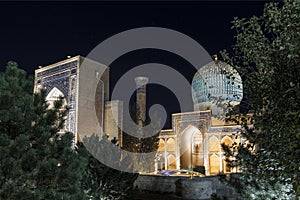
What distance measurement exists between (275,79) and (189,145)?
17168 mm

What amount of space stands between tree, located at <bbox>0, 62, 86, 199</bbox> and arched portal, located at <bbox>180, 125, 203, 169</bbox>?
16.0m

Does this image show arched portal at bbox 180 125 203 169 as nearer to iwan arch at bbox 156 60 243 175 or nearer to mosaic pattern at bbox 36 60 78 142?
iwan arch at bbox 156 60 243 175

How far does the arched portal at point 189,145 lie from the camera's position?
19.3 meters

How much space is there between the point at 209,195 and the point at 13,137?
7808mm

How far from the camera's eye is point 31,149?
3.14 meters

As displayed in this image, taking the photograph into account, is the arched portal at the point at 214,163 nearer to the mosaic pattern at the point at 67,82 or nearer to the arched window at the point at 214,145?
the arched window at the point at 214,145

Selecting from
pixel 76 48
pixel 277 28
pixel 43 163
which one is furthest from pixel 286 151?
pixel 76 48

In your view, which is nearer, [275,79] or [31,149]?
[275,79]

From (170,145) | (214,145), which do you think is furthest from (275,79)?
(170,145)

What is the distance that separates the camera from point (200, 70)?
20.3 m

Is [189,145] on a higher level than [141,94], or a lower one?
lower

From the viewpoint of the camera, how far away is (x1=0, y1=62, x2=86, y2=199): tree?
3015 mm

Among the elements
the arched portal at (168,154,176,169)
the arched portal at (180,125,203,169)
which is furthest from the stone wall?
the arched portal at (180,125,203,169)

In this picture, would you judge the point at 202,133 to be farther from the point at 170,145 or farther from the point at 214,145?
the point at 170,145
